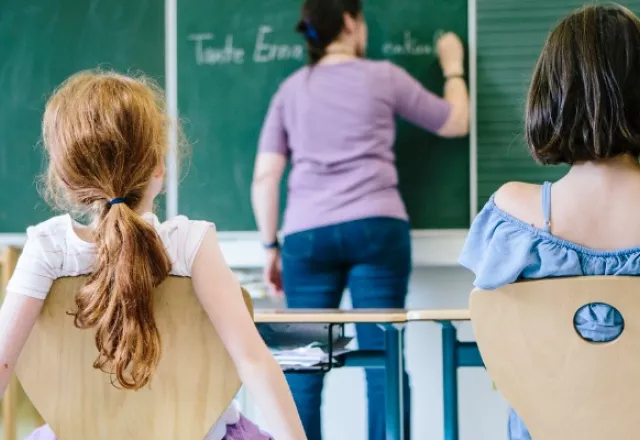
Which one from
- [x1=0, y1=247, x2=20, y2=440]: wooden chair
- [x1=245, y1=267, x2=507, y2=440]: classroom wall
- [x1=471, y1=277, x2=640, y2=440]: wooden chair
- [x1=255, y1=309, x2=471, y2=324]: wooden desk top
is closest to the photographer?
[x1=471, y1=277, x2=640, y2=440]: wooden chair

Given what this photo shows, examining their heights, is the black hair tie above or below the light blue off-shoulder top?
above

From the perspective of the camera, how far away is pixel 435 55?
2.99m

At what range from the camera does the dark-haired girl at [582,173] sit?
136cm

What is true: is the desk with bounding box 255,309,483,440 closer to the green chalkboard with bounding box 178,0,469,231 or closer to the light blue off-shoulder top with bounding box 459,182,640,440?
the light blue off-shoulder top with bounding box 459,182,640,440

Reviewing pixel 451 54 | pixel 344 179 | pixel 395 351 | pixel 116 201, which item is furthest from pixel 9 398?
pixel 451 54

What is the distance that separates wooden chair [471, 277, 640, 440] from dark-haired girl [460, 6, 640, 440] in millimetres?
73

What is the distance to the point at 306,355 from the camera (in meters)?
2.06

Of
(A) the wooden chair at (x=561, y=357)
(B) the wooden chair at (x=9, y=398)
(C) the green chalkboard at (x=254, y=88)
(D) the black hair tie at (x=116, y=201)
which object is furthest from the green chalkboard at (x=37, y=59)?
(A) the wooden chair at (x=561, y=357)

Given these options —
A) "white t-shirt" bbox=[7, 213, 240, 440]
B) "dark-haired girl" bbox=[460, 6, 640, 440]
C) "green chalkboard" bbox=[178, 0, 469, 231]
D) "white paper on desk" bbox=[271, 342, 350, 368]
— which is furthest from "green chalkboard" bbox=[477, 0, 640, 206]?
"white t-shirt" bbox=[7, 213, 240, 440]

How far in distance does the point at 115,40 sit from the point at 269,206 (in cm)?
94

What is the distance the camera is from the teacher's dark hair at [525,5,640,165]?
1.38 meters

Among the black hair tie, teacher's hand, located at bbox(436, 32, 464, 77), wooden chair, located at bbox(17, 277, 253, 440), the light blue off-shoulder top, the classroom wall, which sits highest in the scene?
teacher's hand, located at bbox(436, 32, 464, 77)

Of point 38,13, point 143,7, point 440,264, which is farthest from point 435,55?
point 38,13

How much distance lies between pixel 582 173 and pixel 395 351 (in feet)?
2.60
